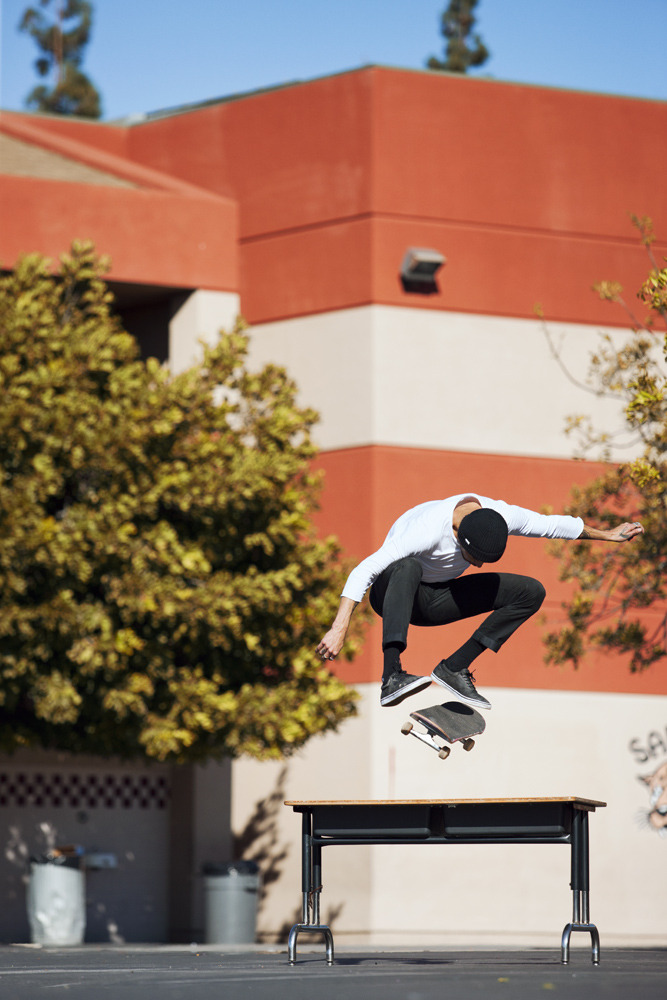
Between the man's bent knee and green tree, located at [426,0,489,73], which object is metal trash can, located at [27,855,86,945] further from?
green tree, located at [426,0,489,73]

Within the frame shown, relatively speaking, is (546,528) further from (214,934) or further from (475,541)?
(214,934)

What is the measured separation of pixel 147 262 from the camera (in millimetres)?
20234

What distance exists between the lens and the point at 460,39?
51406mm

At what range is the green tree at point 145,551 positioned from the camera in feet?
51.7

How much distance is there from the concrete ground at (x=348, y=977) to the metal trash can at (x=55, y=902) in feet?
18.5

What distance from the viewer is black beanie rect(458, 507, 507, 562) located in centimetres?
890

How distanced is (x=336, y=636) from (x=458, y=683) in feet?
3.50

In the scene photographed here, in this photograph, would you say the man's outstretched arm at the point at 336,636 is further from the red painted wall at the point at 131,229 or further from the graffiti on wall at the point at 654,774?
the graffiti on wall at the point at 654,774

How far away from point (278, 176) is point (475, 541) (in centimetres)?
1320

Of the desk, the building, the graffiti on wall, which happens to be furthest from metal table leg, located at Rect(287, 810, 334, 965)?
the graffiti on wall

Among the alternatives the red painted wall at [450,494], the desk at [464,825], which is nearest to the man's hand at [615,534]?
the desk at [464,825]

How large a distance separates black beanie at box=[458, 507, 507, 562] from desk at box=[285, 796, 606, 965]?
199 cm

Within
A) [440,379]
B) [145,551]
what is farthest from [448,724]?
[440,379]

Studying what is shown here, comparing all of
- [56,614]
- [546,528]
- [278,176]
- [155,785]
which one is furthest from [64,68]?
[546,528]
